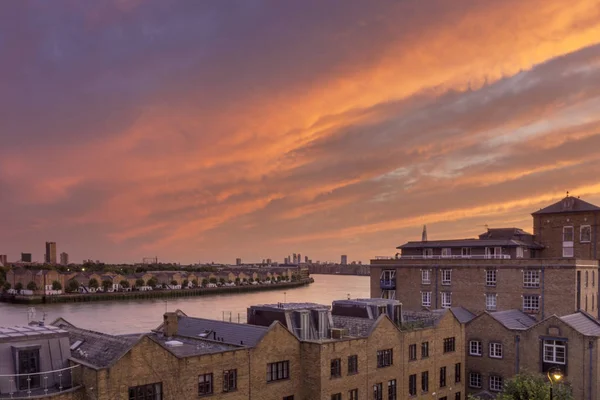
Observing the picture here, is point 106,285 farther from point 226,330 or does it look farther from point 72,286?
point 226,330

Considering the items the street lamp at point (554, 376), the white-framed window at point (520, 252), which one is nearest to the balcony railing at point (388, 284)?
the white-framed window at point (520, 252)

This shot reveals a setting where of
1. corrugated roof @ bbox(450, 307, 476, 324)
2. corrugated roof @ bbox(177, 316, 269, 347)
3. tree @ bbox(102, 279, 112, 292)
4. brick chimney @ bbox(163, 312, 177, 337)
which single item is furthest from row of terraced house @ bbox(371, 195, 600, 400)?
tree @ bbox(102, 279, 112, 292)

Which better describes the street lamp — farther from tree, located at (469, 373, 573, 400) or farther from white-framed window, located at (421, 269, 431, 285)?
white-framed window, located at (421, 269, 431, 285)

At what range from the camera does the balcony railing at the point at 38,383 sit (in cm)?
2192

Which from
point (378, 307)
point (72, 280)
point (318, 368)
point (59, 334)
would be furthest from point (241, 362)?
point (72, 280)

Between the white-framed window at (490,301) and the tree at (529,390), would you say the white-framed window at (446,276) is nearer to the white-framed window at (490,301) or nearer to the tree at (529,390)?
the white-framed window at (490,301)

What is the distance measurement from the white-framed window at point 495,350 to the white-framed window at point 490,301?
951 cm

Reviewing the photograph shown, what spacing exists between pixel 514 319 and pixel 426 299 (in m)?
12.8

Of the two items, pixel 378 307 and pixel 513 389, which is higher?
pixel 378 307

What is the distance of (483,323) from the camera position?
43219mm

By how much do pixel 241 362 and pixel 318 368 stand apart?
4.90 meters

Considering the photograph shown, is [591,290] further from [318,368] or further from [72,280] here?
[72,280]

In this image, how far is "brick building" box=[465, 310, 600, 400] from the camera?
123 feet

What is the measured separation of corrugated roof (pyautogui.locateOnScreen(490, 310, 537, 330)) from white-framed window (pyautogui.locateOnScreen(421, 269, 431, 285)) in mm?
11172
